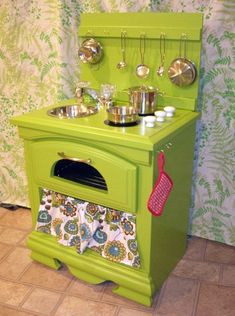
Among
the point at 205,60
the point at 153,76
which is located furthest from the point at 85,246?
the point at 205,60

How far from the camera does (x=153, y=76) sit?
1628 millimetres

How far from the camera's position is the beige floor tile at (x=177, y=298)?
1.46m

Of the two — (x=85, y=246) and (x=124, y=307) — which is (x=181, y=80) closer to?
(x=85, y=246)

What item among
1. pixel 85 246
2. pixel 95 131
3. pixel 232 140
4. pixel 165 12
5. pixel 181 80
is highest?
pixel 165 12

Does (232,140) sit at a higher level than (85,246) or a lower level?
higher

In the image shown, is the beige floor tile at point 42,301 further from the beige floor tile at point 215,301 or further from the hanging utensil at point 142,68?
the hanging utensil at point 142,68

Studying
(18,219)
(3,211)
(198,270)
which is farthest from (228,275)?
(3,211)

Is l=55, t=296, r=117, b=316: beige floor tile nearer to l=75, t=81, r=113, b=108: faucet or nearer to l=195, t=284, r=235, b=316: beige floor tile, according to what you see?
l=195, t=284, r=235, b=316: beige floor tile

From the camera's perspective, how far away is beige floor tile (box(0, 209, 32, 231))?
210 cm

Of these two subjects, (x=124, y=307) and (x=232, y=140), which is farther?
(x=232, y=140)

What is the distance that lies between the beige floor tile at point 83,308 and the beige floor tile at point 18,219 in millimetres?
687

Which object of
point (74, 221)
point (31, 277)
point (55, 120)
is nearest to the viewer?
point (55, 120)

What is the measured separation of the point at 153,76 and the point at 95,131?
1.63 ft

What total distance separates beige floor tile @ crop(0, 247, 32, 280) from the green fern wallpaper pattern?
557mm
